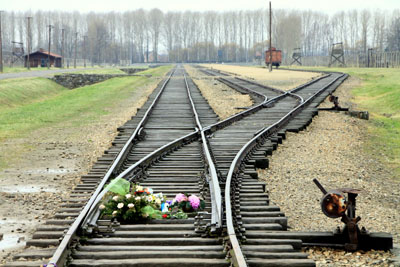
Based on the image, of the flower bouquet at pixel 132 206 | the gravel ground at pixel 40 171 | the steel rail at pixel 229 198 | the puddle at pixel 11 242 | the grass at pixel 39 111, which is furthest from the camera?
the grass at pixel 39 111

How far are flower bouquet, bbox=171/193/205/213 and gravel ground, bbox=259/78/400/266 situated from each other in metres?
1.16

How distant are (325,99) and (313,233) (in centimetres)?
1920

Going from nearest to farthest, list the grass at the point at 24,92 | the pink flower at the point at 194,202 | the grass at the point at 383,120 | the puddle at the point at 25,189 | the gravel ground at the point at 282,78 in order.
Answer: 1. the pink flower at the point at 194,202
2. the puddle at the point at 25,189
3. the grass at the point at 383,120
4. the grass at the point at 24,92
5. the gravel ground at the point at 282,78

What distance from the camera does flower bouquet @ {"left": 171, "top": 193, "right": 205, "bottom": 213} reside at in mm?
6555

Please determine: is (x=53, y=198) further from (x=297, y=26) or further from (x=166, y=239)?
(x=297, y=26)

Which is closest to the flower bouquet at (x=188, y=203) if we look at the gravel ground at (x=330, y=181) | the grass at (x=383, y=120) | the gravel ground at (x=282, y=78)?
the gravel ground at (x=330, y=181)

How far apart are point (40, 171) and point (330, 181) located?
16.6ft

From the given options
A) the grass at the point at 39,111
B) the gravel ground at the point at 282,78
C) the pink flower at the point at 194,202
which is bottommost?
the grass at the point at 39,111

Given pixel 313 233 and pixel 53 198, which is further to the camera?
pixel 53 198

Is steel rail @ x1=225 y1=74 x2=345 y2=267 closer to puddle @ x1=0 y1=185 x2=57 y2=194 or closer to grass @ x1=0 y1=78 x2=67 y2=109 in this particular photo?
puddle @ x1=0 y1=185 x2=57 y2=194

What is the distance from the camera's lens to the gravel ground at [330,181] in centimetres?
691

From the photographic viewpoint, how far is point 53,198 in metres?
8.19

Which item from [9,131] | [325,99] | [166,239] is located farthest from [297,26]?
[166,239]

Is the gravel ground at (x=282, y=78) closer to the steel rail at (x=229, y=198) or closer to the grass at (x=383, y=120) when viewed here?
the grass at (x=383, y=120)
